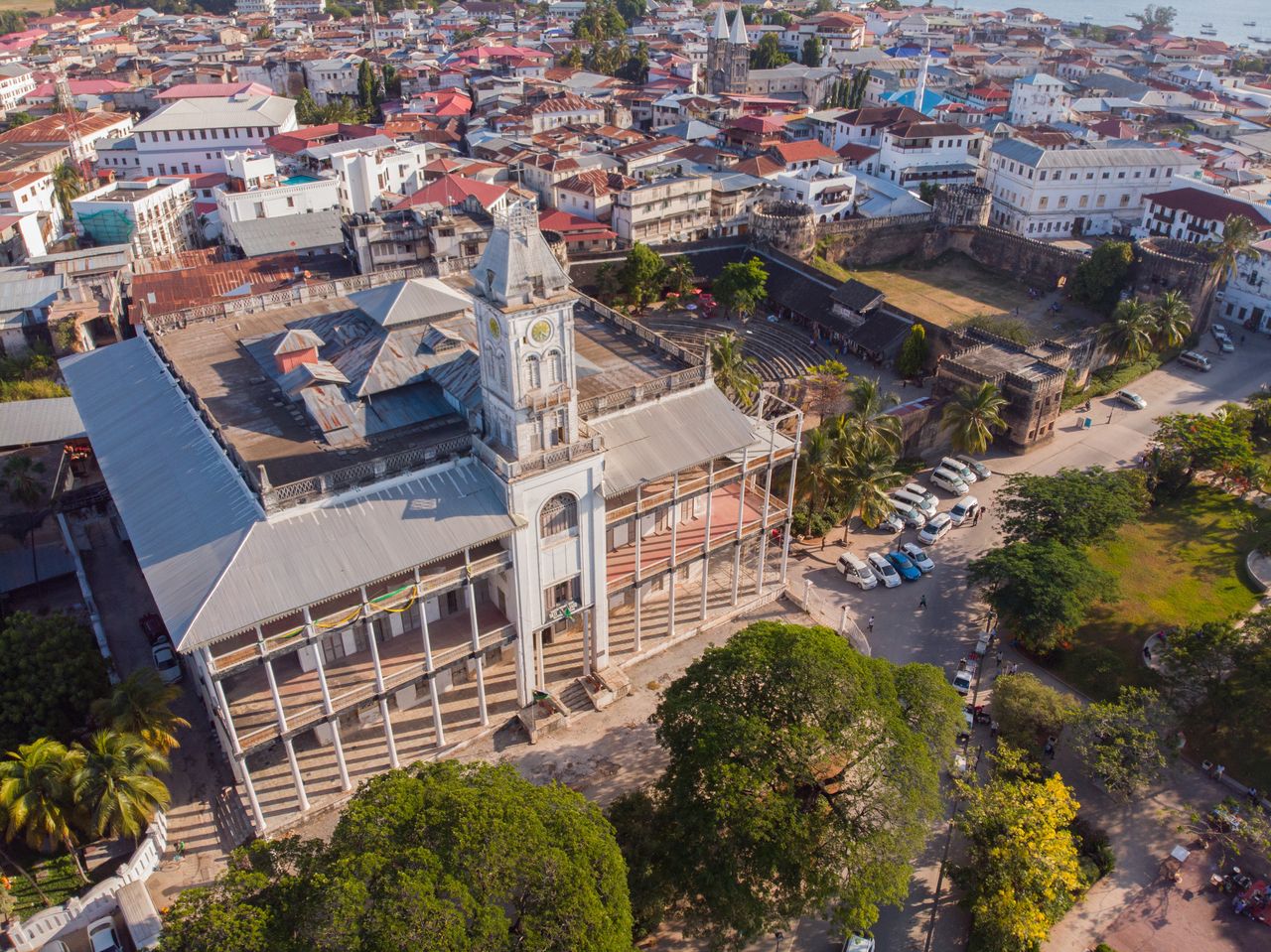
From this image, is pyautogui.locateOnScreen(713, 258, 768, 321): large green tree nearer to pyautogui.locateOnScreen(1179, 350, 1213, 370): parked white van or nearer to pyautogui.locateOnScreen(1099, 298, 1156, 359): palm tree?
pyautogui.locateOnScreen(1099, 298, 1156, 359): palm tree

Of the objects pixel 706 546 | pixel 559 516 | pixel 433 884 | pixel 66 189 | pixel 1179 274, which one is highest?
pixel 559 516

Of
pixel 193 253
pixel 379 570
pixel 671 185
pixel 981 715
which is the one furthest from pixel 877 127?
pixel 379 570

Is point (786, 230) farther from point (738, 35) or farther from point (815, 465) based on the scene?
point (738, 35)

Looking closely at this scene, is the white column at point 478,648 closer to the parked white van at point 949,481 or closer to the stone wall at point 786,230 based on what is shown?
the parked white van at point 949,481

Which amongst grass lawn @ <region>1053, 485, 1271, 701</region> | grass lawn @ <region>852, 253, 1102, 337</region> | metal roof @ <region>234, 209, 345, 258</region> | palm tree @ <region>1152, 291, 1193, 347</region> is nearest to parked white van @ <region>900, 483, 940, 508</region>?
grass lawn @ <region>1053, 485, 1271, 701</region>

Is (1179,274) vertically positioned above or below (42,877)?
above

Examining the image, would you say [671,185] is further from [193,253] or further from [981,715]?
[981,715]

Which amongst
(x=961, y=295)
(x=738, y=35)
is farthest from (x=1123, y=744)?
(x=738, y=35)

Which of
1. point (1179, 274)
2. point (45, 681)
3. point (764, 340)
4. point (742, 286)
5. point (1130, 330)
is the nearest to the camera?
point (45, 681)
